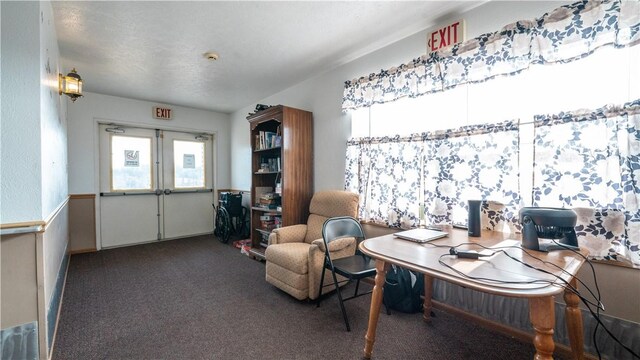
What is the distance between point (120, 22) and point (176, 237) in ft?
12.7

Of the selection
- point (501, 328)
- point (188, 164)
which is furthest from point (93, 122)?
point (501, 328)

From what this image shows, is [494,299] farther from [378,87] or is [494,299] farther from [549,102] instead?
[378,87]

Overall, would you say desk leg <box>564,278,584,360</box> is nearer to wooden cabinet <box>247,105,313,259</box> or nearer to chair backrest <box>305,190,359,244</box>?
chair backrest <box>305,190,359,244</box>

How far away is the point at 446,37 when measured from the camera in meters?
2.22

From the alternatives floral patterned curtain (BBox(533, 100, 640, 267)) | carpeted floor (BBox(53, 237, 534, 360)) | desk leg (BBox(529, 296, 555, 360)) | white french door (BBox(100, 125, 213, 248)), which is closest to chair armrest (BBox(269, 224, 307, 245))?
carpeted floor (BBox(53, 237, 534, 360))

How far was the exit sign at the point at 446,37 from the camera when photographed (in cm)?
213

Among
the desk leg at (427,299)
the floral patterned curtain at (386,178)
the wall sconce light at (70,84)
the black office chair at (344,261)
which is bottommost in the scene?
the desk leg at (427,299)

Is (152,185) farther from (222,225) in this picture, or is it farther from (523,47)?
(523,47)

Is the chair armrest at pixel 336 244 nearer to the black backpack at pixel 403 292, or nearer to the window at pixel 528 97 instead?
the black backpack at pixel 403 292

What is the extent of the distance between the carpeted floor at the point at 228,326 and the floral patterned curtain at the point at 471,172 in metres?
0.86

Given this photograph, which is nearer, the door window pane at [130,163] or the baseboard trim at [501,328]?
the baseboard trim at [501,328]

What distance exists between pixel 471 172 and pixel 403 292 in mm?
1150

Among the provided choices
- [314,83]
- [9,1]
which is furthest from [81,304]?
[314,83]

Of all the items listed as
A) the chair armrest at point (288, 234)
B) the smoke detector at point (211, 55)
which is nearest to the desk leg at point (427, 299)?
the chair armrest at point (288, 234)
